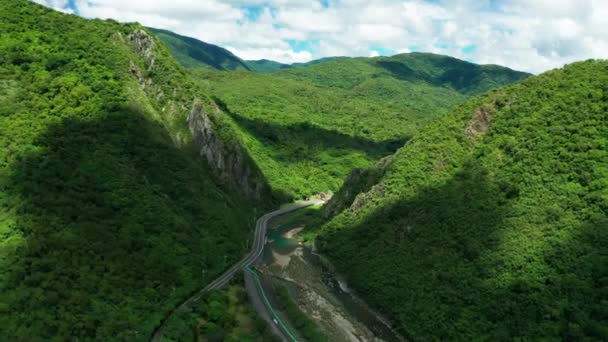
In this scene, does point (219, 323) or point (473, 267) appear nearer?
point (219, 323)

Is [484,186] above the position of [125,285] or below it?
above

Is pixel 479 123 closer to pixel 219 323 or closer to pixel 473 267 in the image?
pixel 473 267

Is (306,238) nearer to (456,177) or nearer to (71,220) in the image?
(456,177)


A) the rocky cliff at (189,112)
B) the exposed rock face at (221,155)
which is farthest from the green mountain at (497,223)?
the rocky cliff at (189,112)

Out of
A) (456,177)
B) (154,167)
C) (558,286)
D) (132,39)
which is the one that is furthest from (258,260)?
(132,39)

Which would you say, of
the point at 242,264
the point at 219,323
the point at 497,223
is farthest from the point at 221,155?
the point at 497,223

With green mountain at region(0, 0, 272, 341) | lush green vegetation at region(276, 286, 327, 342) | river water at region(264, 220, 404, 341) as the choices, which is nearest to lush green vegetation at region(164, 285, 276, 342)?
green mountain at region(0, 0, 272, 341)
